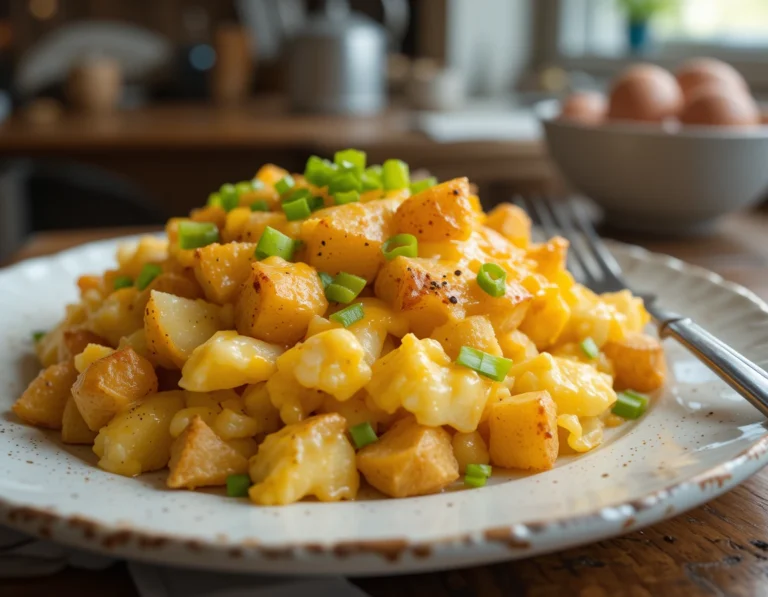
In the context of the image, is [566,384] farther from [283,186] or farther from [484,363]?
[283,186]

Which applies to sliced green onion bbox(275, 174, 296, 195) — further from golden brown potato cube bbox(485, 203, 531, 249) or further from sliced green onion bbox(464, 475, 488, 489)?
sliced green onion bbox(464, 475, 488, 489)

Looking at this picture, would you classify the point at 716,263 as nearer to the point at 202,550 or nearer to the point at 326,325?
the point at 326,325

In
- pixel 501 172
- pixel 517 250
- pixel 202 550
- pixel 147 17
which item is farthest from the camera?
pixel 147 17

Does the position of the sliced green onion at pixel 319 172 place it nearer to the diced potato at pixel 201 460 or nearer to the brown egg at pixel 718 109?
the diced potato at pixel 201 460

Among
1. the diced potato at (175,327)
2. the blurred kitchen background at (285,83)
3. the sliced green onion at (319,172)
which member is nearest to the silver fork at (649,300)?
the sliced green onion at (319,172)

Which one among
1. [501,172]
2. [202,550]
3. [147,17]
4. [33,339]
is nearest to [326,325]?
[202,550]

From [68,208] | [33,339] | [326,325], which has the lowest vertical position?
[68,208]

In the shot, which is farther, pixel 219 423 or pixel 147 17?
pixel 147 17
